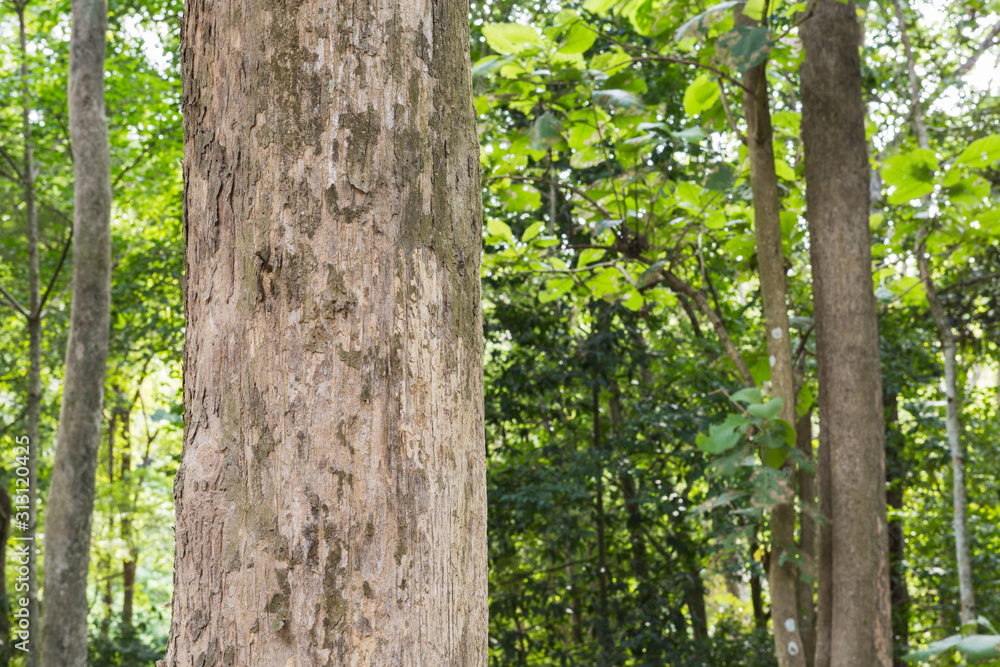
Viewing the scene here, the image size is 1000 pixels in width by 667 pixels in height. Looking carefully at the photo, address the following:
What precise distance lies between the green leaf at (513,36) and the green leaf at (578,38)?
85 mm

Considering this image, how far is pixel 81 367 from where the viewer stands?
207 inches

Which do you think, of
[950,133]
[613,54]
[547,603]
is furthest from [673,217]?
[950,133]

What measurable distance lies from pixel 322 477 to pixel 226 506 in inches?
4.1

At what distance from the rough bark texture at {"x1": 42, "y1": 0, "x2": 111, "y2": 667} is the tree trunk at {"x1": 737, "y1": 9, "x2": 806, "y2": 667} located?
442 centimetres

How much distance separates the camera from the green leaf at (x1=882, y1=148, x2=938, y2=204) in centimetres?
231

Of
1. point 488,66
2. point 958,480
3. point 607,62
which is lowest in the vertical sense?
point 958,480

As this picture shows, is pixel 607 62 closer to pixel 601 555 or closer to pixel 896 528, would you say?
pixel 601 555

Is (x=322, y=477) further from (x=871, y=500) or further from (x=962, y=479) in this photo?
(x=962, y=479)

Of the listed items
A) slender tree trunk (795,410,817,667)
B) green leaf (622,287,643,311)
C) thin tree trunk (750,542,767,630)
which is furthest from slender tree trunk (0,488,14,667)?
slender tree trunk (795,410,817,667)

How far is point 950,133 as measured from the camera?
22.0ft

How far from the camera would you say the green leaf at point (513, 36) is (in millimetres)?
2150

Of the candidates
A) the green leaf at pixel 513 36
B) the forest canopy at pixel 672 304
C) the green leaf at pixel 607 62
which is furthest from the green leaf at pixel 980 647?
the green leaf at pixel 513 36

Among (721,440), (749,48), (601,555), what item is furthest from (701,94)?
(601,555)

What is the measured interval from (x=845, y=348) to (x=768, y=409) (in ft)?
1.60
